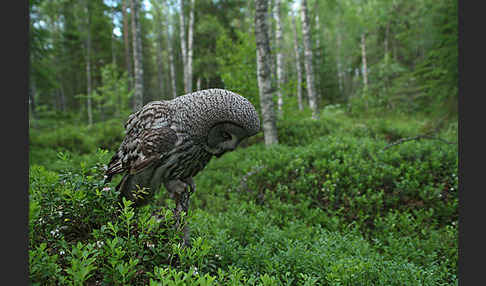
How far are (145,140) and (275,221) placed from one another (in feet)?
10.1

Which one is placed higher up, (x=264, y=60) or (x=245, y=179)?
(x=264, y=60)

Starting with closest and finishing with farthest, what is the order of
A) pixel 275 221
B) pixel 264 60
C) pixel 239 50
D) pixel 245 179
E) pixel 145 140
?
pixel 145 140
pixel 275 221
pixel 245 179
pixel 264 60
pixel 239 50

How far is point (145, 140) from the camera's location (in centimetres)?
249

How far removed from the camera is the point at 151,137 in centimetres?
248

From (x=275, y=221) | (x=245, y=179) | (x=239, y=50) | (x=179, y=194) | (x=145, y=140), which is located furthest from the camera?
(x=239, y=50)

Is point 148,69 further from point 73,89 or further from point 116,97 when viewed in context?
point 116,97

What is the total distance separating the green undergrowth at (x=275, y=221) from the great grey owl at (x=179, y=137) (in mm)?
292

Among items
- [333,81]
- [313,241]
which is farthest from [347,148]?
[333,81]

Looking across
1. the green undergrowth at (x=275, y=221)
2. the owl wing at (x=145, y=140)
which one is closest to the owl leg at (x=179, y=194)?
the green undergrowth at (x=275, y=221)

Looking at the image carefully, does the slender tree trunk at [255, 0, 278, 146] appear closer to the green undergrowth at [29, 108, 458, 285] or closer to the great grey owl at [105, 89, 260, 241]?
the green undergrowth at [29, 108, 458, 285]

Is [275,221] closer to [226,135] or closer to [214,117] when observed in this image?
[226,135]

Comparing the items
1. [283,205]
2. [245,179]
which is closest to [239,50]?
[245,179]

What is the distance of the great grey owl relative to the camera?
2496mm

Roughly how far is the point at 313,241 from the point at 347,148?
3797 millimetres
